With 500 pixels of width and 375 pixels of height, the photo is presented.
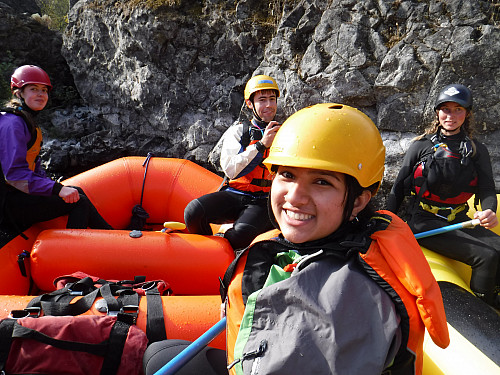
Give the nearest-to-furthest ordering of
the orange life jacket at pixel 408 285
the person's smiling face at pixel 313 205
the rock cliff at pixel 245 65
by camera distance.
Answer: the orange life jacket at pixel 408 285, the person's smiling face at pixel 313 205, the rock cliff at pixel 245 65

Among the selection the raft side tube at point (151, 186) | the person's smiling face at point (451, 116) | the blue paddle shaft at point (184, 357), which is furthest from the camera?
the raft side tube at point (151, 186)


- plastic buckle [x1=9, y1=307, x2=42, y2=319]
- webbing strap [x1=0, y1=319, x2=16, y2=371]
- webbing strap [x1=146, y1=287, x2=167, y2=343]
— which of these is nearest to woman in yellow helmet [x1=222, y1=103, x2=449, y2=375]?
webbing strap [x1=146, y1=287, x2=167, y2=343]

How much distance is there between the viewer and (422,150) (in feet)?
10.9

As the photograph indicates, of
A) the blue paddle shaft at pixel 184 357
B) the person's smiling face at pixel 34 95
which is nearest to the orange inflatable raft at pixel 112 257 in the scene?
the person's smiling face at pixel 34 95

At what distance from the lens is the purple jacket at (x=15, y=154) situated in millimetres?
3113

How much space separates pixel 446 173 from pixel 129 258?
9.09 feet

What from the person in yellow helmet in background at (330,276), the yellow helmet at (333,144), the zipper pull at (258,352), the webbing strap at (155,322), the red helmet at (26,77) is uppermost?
the red helmet at (26,77)

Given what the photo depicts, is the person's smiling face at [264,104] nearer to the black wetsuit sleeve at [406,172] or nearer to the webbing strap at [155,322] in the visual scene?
the black wetsuit sleeve at [406,172]

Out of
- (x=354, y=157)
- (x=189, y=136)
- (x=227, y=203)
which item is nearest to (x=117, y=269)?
(x=227, y=203)

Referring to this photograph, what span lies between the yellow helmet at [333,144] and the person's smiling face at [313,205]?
4 cm

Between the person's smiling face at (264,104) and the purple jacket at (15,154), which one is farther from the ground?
→ the person's smiling face at (264,104)

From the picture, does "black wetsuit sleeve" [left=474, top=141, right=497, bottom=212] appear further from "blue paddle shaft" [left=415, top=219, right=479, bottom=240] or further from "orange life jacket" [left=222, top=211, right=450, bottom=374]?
"orange life jacket" [left=222, top=211, right=450, bottom=374]

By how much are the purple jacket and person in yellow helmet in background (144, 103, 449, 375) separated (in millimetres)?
2557

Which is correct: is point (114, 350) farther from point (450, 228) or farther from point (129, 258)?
point (450, 228)
